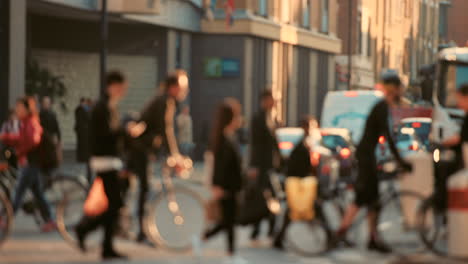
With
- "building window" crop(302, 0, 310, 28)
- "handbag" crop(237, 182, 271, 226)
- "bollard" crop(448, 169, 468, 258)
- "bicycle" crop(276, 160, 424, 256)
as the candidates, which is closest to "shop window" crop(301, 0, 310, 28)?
"building window" crop(302, 0, 310, 28)

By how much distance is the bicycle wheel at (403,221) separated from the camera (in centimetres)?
1116

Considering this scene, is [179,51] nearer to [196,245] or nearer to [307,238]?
[307,238]

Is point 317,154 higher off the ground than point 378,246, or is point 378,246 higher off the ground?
point 317,154

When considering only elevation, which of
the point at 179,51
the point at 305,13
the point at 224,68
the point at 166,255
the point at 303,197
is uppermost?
the point at 305,13

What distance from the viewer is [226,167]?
10383 millimetres

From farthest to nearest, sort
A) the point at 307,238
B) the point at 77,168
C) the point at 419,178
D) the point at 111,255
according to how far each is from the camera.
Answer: the point at 77,168
the point at 419,178
the point at 307,238
the point at 111,255

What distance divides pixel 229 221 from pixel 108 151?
1.35 m

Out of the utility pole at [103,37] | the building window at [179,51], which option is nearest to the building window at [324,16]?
the building window at [179,51]

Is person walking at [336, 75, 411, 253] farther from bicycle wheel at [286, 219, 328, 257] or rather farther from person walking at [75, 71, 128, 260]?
person walking at [75, 71, 128, 260]

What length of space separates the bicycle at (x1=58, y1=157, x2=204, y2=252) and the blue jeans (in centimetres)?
146

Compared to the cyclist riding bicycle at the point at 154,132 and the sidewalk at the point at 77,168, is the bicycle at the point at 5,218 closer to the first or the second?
the cyclist riding bicycle at the point at 154,132

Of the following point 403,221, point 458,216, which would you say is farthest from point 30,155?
point 458,216

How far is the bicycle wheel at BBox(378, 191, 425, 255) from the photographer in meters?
11.2

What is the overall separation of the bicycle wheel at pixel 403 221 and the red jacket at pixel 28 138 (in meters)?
3.98
